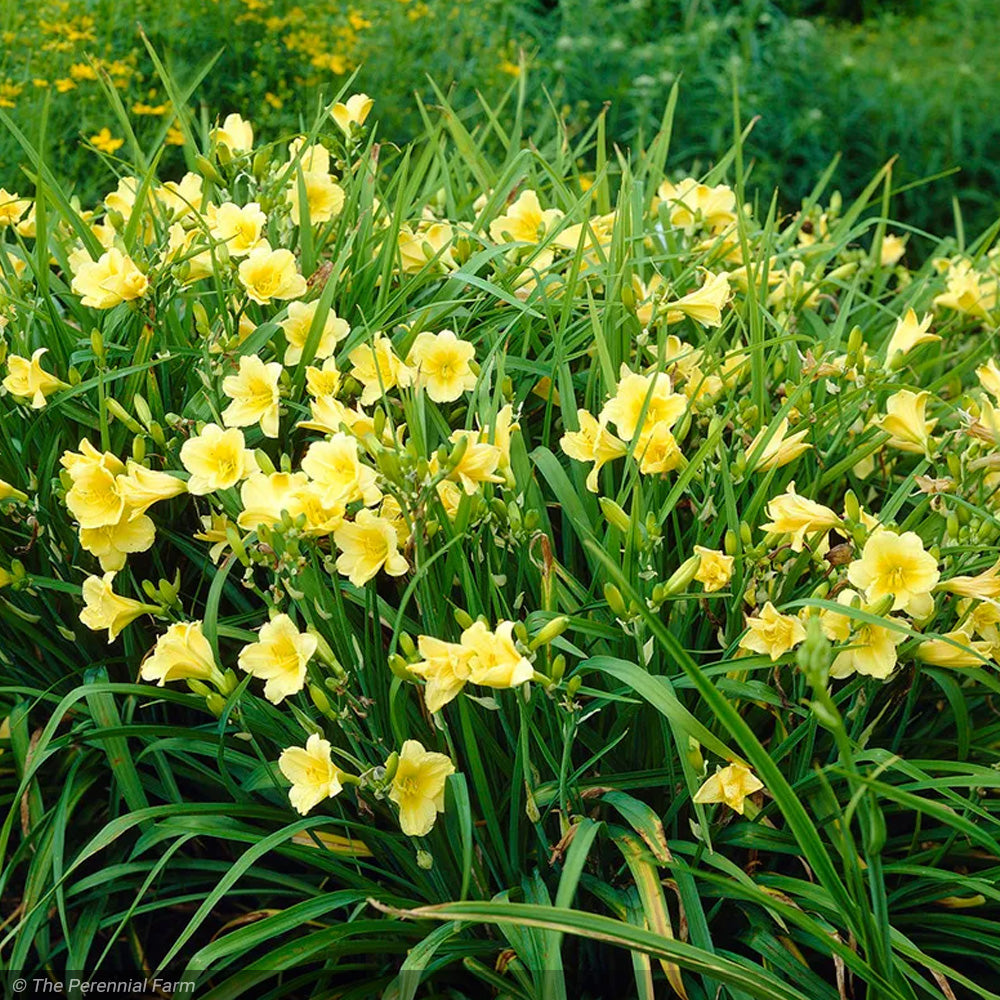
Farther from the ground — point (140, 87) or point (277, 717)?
point (140, 87)

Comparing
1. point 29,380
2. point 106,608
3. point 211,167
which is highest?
point 211,167

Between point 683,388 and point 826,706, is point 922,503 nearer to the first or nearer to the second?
point 683,388

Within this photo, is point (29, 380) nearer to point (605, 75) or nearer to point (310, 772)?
point (310, 772)

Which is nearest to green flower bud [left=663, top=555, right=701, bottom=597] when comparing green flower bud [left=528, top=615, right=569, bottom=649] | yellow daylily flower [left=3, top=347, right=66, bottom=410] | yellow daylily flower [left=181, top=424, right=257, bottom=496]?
green flower bud [left=528, top=615, right=569, bottom=649]

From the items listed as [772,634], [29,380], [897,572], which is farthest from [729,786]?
[29,380]

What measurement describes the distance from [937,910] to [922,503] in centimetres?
57

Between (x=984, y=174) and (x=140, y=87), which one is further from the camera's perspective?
(x=984, y=174)

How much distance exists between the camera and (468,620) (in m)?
1.28

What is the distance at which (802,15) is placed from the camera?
8.14 meters

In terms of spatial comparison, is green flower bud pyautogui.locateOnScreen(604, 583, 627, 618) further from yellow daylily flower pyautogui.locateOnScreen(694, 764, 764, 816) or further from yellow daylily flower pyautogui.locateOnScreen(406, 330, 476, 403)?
yellow daylily flower pyautogui.locateOnScreen(406, 330, 476, 403)

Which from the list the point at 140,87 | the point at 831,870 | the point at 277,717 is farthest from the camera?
the point at 140,87

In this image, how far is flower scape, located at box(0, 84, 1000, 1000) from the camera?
4.43 ft

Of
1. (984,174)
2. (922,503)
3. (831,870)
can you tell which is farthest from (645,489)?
(984,174)

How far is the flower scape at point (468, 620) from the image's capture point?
4.43ft
